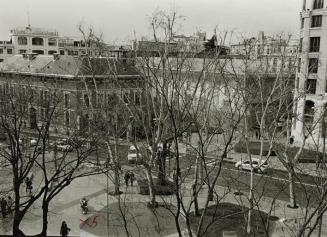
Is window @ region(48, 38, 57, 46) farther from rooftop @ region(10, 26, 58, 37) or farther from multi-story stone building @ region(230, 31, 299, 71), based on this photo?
multi-story stone building @ region(230, 31, 299, 71)

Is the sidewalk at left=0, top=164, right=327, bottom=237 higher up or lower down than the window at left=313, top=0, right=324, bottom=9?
lower down

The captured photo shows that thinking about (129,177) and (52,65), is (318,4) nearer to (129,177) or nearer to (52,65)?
(129,177)

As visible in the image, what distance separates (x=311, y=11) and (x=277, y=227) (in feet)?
84.5

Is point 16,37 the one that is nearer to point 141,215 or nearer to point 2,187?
point 2,187

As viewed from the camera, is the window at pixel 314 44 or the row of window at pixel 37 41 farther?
the row of window at pixel 37 41

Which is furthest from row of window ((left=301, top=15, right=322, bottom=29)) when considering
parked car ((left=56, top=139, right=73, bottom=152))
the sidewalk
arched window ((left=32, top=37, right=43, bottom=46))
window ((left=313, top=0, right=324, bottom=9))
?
arched window ((left=32, top=37, right=43, bottom=46))

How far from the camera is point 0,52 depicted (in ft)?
254

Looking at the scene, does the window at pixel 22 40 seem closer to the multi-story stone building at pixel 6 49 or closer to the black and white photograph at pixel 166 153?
the multi-story stone building at pixel 6 49

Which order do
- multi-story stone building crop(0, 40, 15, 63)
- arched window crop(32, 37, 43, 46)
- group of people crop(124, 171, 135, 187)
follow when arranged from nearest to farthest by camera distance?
group of people crop(124, 171, 135, 187) → arched window crop(32, 37, 43, 46) → multi-story stone building crop(0, 40, 15, 63)

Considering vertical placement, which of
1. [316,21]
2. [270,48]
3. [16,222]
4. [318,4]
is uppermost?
[318,4]

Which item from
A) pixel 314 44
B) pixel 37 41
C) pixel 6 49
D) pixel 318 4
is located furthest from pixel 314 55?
pixel 6 49

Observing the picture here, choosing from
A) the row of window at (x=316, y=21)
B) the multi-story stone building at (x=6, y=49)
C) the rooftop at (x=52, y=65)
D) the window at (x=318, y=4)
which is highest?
the window at (x=318, y=4)

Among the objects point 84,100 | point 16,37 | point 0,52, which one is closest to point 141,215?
point 84,100

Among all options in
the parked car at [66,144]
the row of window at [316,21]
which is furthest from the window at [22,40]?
the row of window at [316,21]
